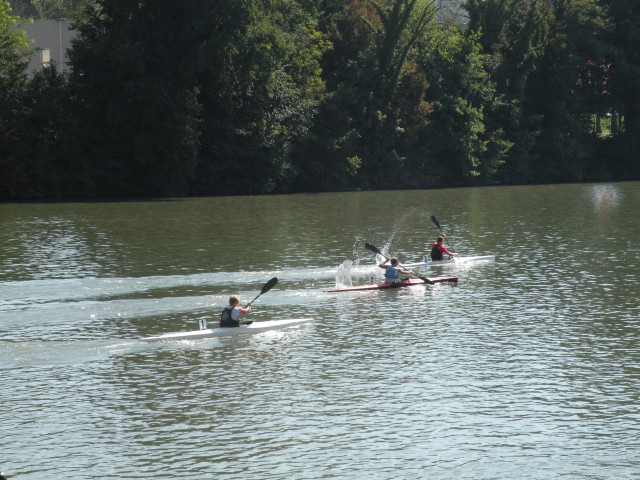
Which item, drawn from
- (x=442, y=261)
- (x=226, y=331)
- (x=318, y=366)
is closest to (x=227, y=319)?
(x=226, y=331)

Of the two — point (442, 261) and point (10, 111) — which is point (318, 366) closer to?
point (442, 261)

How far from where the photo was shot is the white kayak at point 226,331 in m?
27.6

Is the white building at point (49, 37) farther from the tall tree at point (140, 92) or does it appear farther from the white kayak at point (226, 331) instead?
the white kayak at point (226, 331)

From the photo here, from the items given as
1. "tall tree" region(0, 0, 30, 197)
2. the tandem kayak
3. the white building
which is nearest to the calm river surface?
the tandem kayak

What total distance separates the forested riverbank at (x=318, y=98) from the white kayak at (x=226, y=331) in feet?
169

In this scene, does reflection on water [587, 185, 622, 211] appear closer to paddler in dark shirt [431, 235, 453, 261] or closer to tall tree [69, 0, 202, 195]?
paddler in dark shirt [431, 235, 453, 261]

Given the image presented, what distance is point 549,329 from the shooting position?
28891mm

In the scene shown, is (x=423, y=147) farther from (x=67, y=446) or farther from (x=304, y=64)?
(x=67, y=446)

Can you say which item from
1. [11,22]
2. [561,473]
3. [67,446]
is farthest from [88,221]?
A: [561,473]

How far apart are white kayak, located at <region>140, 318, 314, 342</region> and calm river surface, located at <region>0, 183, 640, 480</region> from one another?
29cm

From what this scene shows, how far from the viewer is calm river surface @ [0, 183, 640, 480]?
61.6ft

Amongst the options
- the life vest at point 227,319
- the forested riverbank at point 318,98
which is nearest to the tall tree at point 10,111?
the forested riverbank at point 318,98

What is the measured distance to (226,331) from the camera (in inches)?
1111

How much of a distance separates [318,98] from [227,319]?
211 feet
